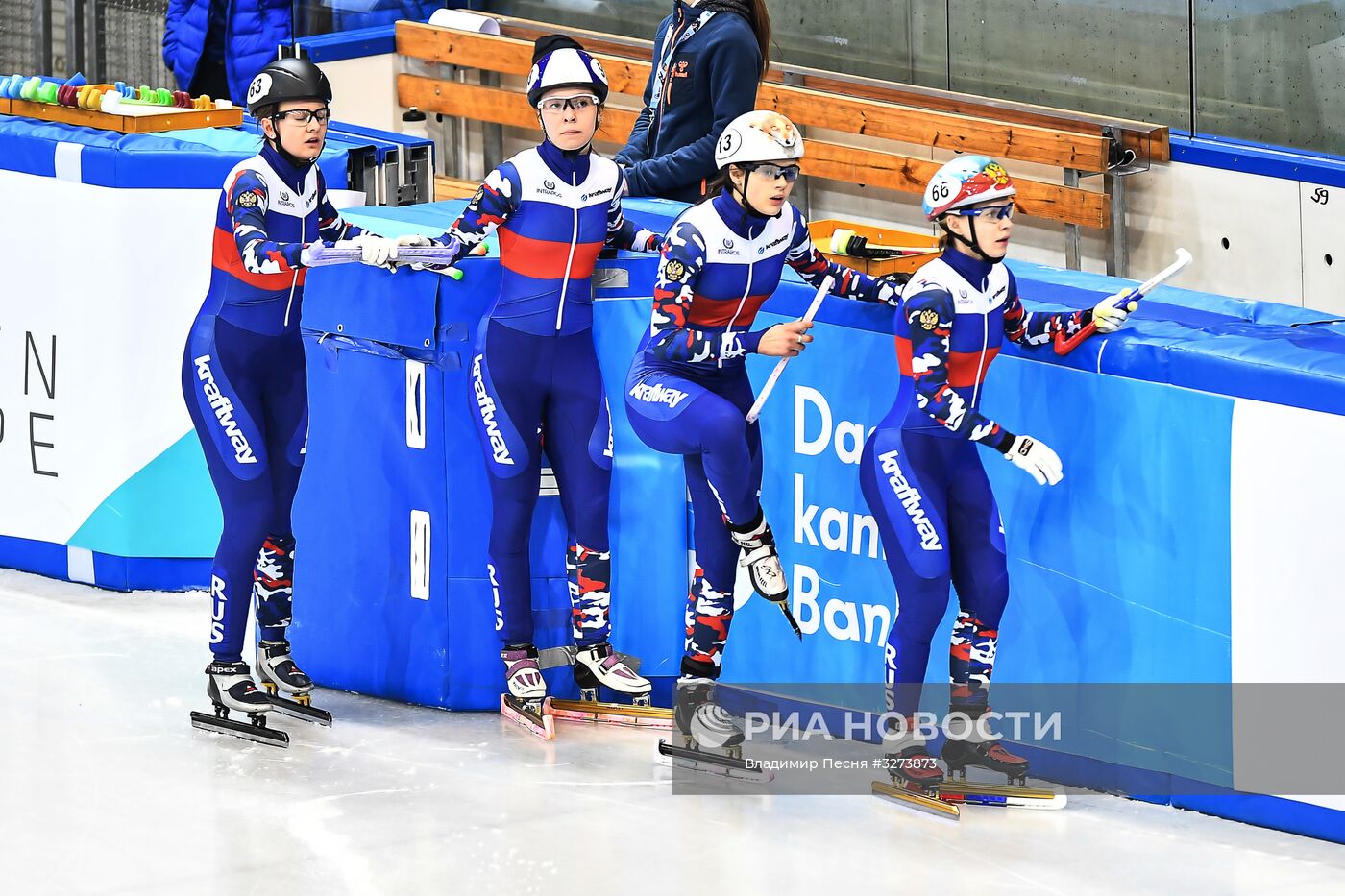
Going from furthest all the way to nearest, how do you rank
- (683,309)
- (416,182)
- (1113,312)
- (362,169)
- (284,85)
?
(416,182), (362,169), (284,85), (683,309), (1113,312)

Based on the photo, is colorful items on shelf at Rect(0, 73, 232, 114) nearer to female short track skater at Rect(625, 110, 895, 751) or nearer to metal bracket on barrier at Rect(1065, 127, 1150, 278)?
female short track skater at Rect(625, 110, 895, 751)

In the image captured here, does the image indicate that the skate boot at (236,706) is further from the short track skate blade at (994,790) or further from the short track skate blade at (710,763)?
the short track skate blade at (994,790)

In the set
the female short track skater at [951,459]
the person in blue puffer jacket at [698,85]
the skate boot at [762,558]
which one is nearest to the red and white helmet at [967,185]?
the female short track skater at [951,459]

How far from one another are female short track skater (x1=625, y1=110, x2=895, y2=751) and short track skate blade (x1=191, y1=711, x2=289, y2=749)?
1372 millimetres

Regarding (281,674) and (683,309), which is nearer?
(683,309)

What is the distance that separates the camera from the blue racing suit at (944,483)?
552 centimetres

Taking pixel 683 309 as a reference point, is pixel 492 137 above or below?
above

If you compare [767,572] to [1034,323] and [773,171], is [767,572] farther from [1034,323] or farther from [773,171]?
[773,171]

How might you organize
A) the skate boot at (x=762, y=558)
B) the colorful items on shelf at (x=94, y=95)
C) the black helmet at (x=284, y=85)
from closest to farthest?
the skate boot at (x=762, y=558) < the black helmet at (x=284, y=85) < the colorful items on shelf at (x=94, y=95)

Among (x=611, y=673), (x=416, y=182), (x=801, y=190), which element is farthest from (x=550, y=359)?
(x=801, y=190)

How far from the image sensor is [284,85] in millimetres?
6262

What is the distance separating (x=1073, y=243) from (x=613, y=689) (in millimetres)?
4324

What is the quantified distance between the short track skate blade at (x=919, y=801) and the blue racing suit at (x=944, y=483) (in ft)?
0.76

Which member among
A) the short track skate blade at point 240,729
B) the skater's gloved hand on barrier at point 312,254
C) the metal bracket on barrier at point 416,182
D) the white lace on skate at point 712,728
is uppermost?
the metal bracket on barrier at point 416,182
